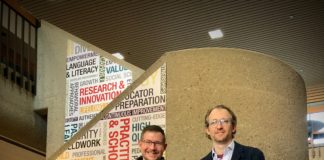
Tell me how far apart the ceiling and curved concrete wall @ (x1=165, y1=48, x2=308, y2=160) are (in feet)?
19.3

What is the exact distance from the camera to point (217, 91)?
14.6ft

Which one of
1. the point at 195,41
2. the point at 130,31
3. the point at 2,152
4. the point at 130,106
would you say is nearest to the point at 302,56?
the point at 195,41

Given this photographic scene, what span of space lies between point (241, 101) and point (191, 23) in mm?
7037

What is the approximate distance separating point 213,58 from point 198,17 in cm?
656

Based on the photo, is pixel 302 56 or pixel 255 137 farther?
pixel 302 56

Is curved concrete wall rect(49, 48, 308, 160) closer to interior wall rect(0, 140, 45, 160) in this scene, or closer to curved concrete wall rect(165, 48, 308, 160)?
curved concrete wall rect(165, 48, 308, 160)

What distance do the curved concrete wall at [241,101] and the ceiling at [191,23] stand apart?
5.87 meters

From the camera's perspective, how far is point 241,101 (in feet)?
14.4

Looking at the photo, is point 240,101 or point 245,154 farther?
point 240,101

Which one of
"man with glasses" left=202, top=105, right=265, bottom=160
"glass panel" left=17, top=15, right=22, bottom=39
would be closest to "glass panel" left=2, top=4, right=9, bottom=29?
"glass panel" left=17, top=15, right=22, bottom=39

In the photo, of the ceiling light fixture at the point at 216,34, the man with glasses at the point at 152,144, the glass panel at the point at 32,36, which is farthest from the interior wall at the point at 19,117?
the man with glasses at the point at 152,144

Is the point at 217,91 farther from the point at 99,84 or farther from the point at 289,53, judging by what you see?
the point at 289,53

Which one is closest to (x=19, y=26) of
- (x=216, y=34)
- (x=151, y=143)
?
(x=216, y=34)

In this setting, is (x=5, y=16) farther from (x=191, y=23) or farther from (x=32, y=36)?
(x=191, y=23)
